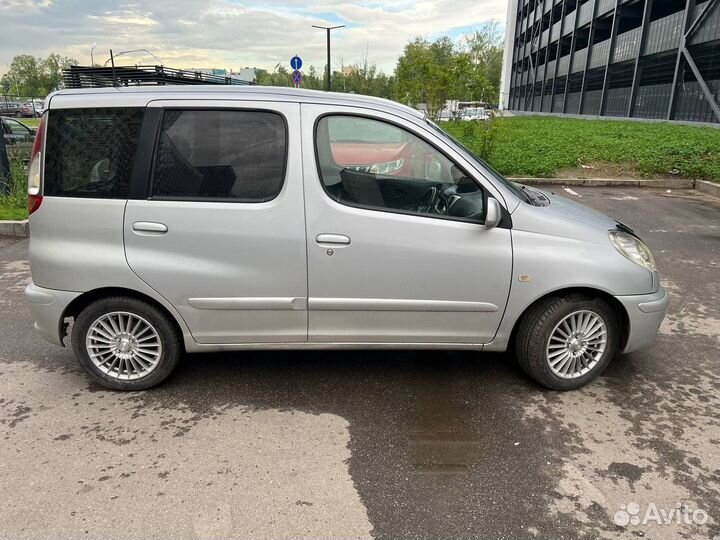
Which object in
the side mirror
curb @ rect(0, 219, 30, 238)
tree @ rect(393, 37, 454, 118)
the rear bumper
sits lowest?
curb @ rect(0, 219, 30, 238)

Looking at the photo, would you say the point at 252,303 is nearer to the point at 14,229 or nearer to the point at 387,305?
the point at 387,305

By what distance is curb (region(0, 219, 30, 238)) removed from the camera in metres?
7.98

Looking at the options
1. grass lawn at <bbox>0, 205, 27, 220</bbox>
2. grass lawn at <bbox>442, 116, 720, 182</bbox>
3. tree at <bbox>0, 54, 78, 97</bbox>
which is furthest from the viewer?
tree at <bbox>0, 54, 78, 97</bbox>

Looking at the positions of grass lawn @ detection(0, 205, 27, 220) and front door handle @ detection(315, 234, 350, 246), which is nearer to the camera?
front door handle @ detection(315, 234, 350, 246)

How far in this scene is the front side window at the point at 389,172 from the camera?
133 inches

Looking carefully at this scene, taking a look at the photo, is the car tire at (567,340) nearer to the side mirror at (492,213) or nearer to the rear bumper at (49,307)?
the side mirror at (492,213)

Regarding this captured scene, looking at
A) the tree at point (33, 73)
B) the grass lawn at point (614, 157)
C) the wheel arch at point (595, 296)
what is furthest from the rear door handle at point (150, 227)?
the tree at point (33, 73)

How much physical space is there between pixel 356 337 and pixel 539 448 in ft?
4.18

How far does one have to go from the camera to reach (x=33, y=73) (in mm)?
70875

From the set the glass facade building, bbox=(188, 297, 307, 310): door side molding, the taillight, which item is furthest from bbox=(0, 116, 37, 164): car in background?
the glass facade building

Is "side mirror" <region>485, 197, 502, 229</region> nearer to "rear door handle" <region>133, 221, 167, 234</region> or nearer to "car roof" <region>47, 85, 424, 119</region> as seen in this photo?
"car roof" <region>47, 85, 424, 119</region>

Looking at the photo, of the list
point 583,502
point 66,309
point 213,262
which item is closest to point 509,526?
point 583,502

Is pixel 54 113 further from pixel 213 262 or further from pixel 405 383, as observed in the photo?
pixel 405 383

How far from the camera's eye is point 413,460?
292 cm
